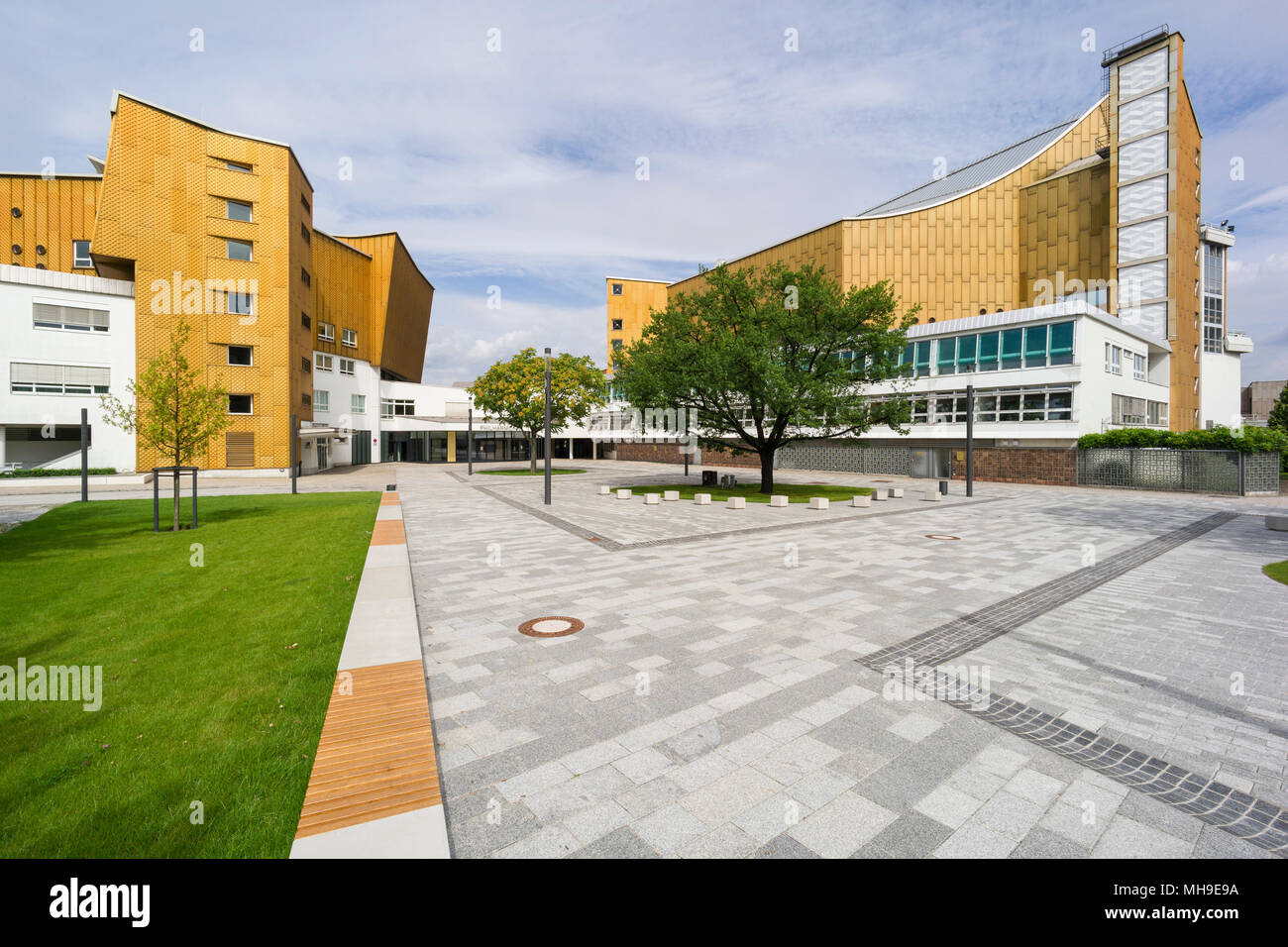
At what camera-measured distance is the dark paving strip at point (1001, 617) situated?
681cm

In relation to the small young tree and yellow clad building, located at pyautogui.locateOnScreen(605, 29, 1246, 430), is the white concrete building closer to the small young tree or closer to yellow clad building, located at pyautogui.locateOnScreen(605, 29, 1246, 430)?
the small young tree

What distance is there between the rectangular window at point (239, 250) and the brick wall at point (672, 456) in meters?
35.3

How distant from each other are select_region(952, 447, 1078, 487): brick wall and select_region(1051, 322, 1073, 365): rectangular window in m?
5.22

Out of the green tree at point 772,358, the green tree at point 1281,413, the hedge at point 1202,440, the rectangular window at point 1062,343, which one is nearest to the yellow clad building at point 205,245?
the green tree at point 772,358

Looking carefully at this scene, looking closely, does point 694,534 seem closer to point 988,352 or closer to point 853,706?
point 853,706

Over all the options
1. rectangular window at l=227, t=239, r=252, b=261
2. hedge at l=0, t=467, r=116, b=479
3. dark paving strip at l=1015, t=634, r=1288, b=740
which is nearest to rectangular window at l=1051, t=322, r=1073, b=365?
dark paving strip at l=1015, t=634, r=1288, b=740

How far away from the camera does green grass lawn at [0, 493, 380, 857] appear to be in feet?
11.3

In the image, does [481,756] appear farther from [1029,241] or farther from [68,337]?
[1029,241]

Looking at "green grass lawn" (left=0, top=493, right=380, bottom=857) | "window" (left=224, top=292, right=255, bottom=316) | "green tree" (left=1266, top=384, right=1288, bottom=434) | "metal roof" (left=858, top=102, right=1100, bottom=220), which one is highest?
"metal roof" (left=858, top=102, right=1100, bottom=220)

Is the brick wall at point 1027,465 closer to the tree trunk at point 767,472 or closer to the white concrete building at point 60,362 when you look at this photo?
the tree trunk at point 767,472

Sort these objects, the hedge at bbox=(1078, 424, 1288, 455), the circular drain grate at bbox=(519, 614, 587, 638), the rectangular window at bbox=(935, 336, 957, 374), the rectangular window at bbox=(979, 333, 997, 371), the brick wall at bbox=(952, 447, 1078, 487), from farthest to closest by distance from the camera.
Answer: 1. the rectangular window at bbox=(935, 336, 957, 374)
2. the rectangular window at bbox=(979, 333, 997, 371)
3. the brick wall at bbox=(952, 447, 1078, 487)
4. the hedge at bbox=(1078, 424, 1288, 455)
5. the circular drain grate at bbox=(519, 614, 587, 638)

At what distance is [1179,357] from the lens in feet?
156

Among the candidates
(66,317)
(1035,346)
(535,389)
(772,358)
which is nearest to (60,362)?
(66,317)
